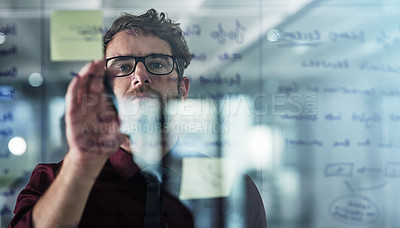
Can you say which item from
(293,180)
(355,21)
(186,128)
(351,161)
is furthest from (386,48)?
(186,128)

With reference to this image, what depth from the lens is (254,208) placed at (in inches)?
47.5

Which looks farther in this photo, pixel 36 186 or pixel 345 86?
pixel 345 86

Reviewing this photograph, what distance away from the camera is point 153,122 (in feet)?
3.76

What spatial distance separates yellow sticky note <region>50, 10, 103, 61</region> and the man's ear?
0.78 ft

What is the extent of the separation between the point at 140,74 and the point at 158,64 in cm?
6

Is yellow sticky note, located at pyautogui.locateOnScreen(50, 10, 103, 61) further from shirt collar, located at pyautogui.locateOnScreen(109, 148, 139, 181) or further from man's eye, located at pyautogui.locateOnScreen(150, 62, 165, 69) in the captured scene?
shirt collar, located at pyautogui.locateOnScreen(109, 148, 139, 181)

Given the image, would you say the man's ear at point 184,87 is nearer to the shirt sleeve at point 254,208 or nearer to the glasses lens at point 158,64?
the glasses lens at point 158,64

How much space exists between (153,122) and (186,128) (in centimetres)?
10

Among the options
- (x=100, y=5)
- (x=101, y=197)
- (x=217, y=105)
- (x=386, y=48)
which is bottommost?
(x=101, y=197)

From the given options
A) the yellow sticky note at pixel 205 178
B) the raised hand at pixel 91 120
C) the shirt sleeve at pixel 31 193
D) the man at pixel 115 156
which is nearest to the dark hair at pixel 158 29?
the man at pixel 115 156

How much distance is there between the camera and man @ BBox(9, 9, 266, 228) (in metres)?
1.05

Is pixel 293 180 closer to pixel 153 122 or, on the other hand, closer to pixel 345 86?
pixel 345 86

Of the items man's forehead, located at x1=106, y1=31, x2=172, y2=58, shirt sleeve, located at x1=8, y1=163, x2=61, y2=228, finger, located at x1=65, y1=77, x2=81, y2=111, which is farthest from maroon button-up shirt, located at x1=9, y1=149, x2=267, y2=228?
man's forehead, located at x1=106, y1=31, x2=172, y2=58

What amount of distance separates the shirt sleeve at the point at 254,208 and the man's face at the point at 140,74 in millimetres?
346
